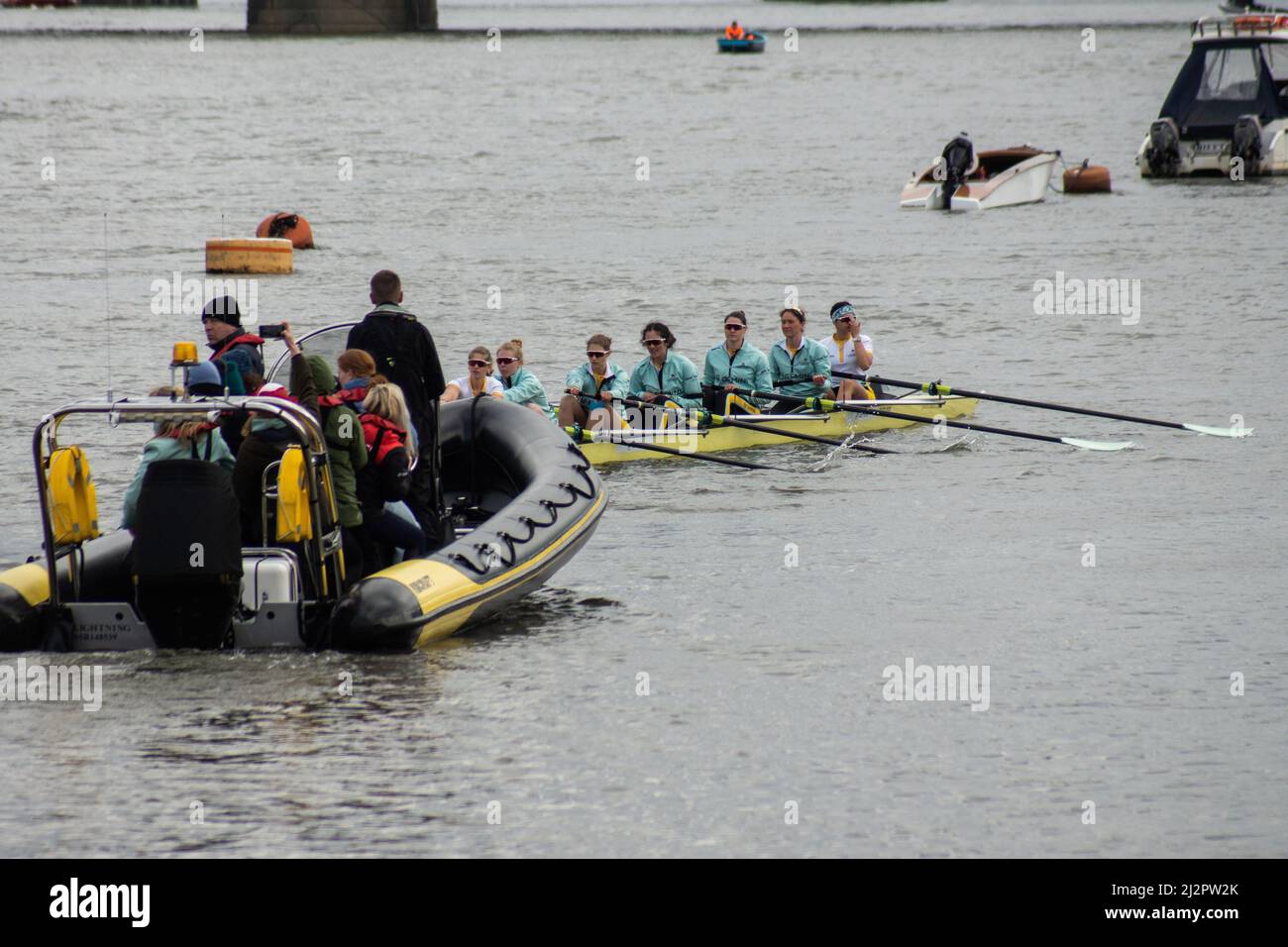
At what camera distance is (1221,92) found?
41.9 m

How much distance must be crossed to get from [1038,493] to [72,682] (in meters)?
9.04

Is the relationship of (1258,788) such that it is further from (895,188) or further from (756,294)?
(895,188)

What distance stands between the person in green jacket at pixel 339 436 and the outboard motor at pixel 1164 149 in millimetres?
34328

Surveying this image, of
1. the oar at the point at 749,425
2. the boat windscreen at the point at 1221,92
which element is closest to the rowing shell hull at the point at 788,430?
the oar at the point at 749,425

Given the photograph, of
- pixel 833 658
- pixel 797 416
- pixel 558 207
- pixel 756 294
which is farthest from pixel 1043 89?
pixel 833 658

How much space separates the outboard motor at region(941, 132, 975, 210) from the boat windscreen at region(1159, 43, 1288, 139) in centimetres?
499

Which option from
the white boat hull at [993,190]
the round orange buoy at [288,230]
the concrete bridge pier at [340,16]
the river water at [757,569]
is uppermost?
the concrete bridge pier at [340,16]

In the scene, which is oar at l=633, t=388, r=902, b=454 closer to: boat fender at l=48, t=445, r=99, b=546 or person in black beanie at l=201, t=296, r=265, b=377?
person in black beanie at l=201, t=296, r=265, b=377

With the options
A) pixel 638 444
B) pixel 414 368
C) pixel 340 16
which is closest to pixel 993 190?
pixel 638 444

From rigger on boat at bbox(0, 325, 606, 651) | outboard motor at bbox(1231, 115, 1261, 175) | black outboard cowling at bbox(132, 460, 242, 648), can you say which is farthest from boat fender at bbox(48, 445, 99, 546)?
outboard motor at bbox(1231, 115, 1261, 175)

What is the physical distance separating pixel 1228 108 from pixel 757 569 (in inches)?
1229

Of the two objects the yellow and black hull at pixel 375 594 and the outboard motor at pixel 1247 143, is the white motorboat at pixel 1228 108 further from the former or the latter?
the yellow and black hull at pixel 375 594

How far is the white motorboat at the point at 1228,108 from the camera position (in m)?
41.0

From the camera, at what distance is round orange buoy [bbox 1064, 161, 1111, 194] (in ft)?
139
